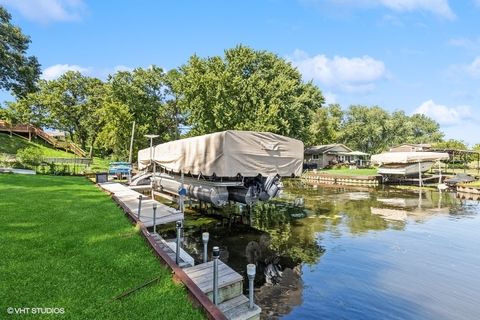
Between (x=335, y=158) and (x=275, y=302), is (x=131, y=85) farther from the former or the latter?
(x=275, y=302)

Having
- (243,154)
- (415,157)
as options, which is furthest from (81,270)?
(415,157)

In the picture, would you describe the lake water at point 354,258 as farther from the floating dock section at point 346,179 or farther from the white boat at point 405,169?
the white boat at point 405,169

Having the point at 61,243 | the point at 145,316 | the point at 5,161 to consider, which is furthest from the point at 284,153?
the point at 5,161

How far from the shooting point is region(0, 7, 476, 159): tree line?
117ft

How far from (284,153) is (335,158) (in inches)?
1926

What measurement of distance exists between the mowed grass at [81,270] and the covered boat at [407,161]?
3311 cm

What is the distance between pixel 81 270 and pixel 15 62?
90.9 ft

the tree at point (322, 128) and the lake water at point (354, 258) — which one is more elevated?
the tree at point (322, 128)

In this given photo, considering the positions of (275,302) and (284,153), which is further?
(284,153)

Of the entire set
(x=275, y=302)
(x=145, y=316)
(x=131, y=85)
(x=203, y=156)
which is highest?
(x=131, y=85)

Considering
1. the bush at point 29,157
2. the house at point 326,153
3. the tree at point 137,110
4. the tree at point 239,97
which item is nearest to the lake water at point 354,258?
the tree at point 239,97

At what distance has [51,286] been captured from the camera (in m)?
5.01

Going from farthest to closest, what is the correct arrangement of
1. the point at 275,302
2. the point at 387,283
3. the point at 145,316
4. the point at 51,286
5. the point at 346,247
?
the point at 346,247 → the point at 387,283 → the point at 275,302 → the point at 51,286 → the point at 145,316

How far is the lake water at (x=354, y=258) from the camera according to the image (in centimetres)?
693
